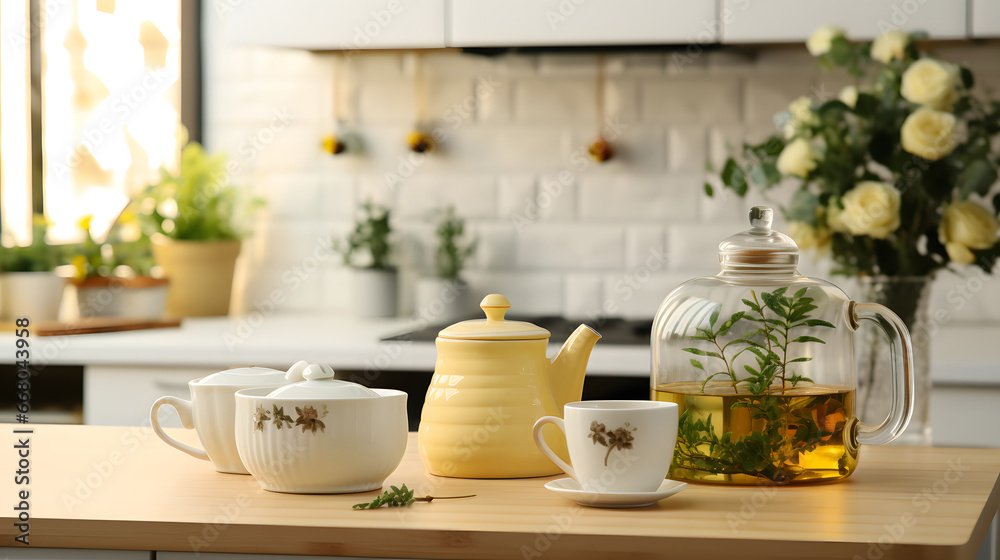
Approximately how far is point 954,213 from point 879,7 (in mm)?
695

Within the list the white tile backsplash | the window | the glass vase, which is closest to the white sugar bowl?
the glass vase

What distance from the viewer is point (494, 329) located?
92cm

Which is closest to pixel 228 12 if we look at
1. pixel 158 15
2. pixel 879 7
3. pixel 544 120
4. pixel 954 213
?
pixel 158 15

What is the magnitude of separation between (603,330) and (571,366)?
3.97 ft

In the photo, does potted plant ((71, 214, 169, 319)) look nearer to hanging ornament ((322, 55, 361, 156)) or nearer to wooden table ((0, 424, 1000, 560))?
hanging ornament ((322, 55, 361, 156))

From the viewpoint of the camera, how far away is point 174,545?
74cm

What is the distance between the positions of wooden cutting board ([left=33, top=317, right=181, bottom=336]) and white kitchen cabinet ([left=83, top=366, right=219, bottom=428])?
0.34 feet

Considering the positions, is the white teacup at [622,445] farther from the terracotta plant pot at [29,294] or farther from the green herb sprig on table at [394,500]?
the terracotta plant pot at [29,294]

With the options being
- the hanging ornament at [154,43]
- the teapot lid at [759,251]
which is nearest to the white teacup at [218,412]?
the teapot lid at [759,251]

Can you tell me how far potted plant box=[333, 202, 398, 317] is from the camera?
2.46 metres

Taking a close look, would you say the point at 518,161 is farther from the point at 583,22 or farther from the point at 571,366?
the point at 571,366

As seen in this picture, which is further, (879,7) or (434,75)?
(434,75)

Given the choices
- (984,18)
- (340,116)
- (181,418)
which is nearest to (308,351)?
(340,116)

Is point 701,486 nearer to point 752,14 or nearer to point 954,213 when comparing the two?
point 954,213
